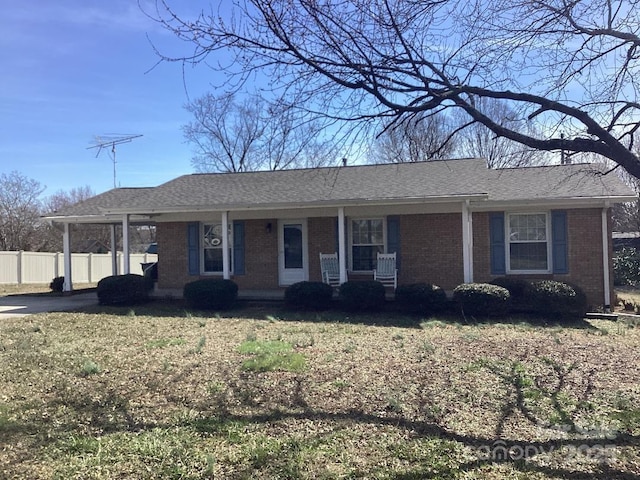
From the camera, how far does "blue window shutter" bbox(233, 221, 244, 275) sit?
52.2 ft

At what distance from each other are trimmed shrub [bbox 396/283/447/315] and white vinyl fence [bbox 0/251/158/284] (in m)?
19.9

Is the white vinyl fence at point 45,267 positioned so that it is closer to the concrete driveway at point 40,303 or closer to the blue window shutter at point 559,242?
the concrete driveway at point 40,303

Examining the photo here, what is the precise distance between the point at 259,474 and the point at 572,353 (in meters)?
5.51

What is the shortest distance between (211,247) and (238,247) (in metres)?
1.01

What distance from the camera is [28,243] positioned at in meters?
32.7

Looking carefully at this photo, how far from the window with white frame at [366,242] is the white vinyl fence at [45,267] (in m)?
17.3

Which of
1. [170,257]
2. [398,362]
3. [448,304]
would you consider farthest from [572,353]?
[170,257]

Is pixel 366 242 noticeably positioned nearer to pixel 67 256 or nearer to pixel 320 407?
Answer: pixel 320 407

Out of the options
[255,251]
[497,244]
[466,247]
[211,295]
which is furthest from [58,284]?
[497,244]

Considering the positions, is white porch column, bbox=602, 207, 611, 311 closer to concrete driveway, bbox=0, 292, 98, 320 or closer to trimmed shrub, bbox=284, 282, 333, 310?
trimmed shrub, bbox=284, 282, 333, 310

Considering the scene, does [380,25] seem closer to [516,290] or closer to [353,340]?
[353,340]

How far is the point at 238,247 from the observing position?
52.3 feet

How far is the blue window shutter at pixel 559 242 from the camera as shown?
44.3 ft

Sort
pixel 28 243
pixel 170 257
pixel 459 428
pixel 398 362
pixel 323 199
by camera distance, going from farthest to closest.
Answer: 1. pixel 28 243
2. pixel 170 257
3. pixel 323 199
4. pixel 398 362
5. pixel 459 428
